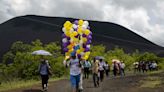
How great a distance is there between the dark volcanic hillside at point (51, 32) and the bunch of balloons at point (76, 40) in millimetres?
70354

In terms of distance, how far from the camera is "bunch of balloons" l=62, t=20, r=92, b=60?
13.1m

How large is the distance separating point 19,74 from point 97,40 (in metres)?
43.6

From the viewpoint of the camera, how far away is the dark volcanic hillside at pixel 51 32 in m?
86.9

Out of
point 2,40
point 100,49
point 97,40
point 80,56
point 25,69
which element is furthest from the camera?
point 97,40

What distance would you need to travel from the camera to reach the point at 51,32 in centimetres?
9181

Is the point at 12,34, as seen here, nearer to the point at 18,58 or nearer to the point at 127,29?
the point at 127,29

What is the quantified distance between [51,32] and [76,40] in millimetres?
79021

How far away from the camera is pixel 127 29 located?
314ft

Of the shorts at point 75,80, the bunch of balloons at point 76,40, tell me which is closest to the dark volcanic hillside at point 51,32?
the bunch of balloons at point 76,40

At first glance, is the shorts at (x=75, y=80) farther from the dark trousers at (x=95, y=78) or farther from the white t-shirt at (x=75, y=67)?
the dark trousers at (x=95, y=78)

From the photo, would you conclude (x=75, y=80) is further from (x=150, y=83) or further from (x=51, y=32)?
(x=51, y=32)

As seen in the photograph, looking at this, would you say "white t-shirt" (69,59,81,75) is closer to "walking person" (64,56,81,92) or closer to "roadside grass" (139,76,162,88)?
"walking person" (64,56,81,92)

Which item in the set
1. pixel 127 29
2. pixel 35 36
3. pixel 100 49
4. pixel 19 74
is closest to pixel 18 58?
pixel 19 74

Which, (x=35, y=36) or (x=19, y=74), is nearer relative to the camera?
(x=19, y=74)
